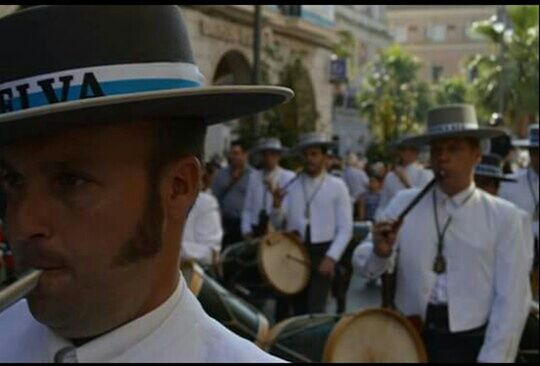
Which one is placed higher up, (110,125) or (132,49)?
(132,49)

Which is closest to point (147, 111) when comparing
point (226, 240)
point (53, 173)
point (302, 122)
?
point (53, 173)

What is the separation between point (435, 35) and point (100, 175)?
298 ft

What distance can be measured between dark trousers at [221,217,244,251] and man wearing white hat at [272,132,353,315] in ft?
6.20

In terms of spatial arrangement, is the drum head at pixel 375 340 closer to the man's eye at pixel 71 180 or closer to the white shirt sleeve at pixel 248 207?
the man's eye at pixel 71 180

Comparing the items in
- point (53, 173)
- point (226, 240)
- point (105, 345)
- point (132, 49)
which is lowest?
point (226, 240)

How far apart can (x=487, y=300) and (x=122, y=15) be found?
359cm

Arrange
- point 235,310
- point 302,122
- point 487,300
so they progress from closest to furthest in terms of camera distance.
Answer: point 487,300
point 235,310
point 302,122

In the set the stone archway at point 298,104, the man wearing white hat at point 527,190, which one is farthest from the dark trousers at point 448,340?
the stone archway at point 298,104

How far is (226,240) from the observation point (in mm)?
Answer: 11625

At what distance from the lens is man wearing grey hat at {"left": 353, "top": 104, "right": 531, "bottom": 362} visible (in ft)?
16.1

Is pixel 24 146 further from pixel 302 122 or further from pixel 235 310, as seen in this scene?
pixel 302 122

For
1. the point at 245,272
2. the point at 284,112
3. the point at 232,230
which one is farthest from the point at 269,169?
the point at 284,112

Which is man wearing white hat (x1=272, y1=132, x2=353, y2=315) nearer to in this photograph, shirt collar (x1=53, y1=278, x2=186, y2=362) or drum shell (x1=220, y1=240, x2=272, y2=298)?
drum shell (x1=220, y1=240, x2=272, y2=298)

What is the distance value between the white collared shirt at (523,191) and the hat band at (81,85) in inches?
258
